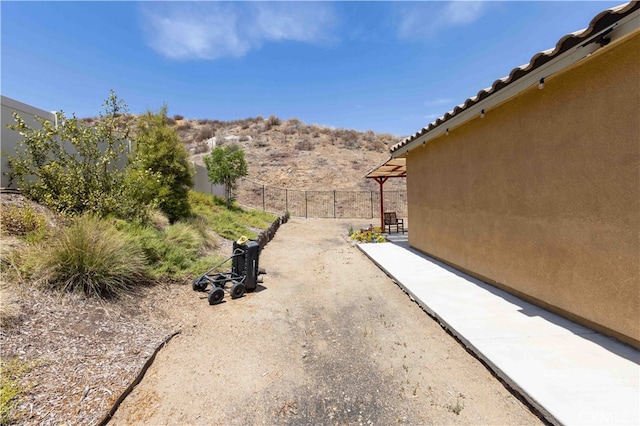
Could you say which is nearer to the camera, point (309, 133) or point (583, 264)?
point (583, 264)

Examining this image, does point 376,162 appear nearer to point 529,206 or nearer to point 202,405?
point 529,206

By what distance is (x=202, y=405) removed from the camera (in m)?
2.62

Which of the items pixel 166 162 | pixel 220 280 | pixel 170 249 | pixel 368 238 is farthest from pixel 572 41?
pixel 166 162

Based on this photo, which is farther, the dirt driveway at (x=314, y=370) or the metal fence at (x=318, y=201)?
the metal fence at (x=318, y=201)

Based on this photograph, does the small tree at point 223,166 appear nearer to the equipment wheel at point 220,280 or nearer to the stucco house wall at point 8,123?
the stucco house wall at point 8,123

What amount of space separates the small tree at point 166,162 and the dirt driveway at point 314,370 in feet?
14.1

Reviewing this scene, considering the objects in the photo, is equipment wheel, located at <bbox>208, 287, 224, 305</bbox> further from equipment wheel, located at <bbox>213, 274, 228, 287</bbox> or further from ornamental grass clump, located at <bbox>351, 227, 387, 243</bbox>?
ornamental grass clump, located at <bbox>351, 227, 387, 243</bbox>

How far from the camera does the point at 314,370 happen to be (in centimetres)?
321

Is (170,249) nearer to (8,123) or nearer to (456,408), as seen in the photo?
(8,123)

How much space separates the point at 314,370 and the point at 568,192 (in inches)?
149

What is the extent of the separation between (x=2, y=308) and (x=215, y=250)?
5113mm

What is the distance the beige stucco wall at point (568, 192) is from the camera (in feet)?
10.1

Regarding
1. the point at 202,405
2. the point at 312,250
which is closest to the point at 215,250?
the point at 312,250

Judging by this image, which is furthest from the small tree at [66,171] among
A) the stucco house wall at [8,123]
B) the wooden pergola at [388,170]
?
the wooden pergola at [388,170]
